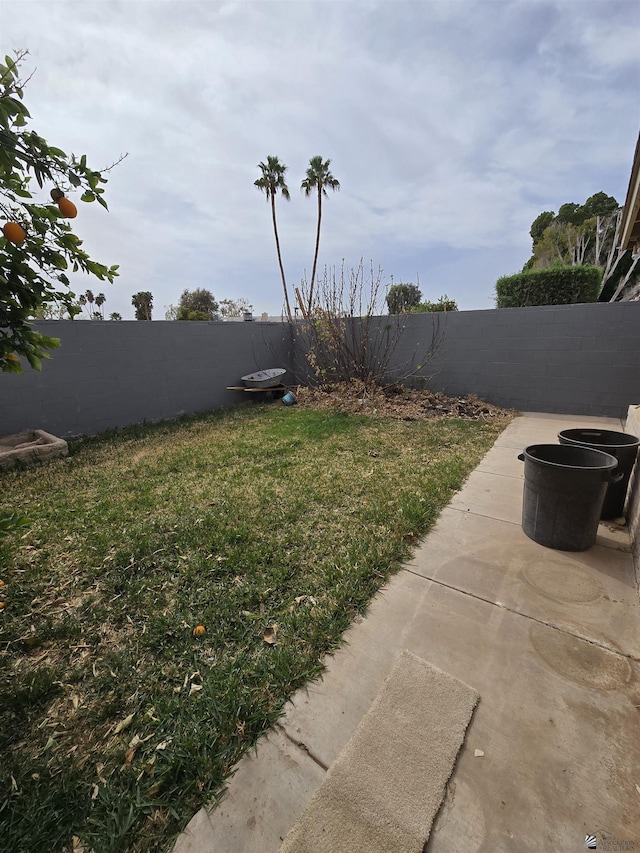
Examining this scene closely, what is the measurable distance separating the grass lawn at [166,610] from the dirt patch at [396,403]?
6.94 feet

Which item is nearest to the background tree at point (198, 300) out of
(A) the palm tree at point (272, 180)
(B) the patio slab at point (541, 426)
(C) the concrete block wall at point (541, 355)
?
(A) the palm tree at point (272, 180)

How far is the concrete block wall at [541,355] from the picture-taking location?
5.33 m

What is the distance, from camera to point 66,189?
1.19 meters

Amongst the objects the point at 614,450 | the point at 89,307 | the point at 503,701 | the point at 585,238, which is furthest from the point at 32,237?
the point at 585,238

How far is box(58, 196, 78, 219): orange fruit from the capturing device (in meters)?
1.16

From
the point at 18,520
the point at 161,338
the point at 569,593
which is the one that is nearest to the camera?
the point at 18,520

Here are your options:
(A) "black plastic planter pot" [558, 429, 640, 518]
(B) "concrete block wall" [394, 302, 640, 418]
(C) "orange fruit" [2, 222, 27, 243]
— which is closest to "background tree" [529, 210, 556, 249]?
(B) "concrete block wall" [394, 302, 640, 418]

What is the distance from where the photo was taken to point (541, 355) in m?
5.95

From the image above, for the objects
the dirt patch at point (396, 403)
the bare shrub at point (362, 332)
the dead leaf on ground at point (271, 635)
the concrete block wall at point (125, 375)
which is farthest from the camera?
the bare shrub at point (362, 332)

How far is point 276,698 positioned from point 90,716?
2.46 ft

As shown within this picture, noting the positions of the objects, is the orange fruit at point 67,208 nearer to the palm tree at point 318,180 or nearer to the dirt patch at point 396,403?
the dirt patch at point 396,403

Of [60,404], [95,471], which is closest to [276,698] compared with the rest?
[95,471]

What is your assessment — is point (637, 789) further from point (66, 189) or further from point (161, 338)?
point (161, 338)

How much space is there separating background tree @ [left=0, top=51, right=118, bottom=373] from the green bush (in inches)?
325
